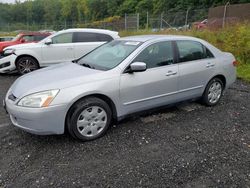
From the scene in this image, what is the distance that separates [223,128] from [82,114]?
237cm

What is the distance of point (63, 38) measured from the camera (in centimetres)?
900

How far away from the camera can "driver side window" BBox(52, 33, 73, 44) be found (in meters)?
8.91

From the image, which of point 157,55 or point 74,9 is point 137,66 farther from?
point 74,9

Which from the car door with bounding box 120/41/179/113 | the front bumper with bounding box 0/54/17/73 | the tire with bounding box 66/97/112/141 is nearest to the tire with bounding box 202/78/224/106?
the car door with bounding box 120/41/179/113

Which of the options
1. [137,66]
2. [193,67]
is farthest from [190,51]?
[137,66]

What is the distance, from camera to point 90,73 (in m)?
3.92

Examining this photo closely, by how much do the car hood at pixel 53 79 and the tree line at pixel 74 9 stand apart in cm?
5135

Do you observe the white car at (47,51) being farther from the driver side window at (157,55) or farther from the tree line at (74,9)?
the tree line at (74,9)

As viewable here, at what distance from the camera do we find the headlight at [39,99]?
3.43 meters

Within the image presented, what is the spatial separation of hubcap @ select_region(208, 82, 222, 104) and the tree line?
163ft

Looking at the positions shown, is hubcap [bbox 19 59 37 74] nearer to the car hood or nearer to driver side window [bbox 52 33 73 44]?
driver side window [bbox 52 33 73 44]

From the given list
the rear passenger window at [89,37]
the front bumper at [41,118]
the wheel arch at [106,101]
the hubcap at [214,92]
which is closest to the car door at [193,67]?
the hubcap at [214,92]

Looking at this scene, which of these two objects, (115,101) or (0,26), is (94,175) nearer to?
(115,101)

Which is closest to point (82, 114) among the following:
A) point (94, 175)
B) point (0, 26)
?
point (94, 175)
